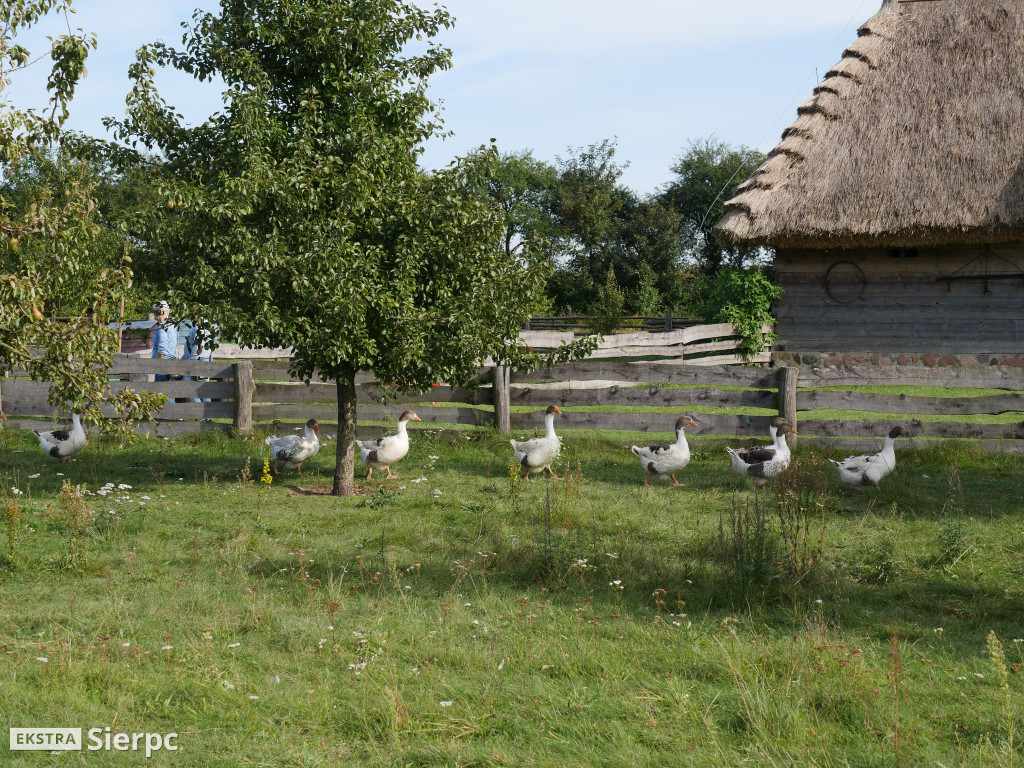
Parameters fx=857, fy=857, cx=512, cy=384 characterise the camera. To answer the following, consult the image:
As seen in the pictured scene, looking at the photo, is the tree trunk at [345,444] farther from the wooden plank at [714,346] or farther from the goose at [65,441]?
the wooden plank at [714,346]

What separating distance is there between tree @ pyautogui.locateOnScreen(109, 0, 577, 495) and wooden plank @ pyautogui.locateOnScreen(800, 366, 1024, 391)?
14.9 feet

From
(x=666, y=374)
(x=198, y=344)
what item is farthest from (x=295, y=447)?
(x=666, y=374)

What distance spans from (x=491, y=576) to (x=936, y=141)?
47.0 ft

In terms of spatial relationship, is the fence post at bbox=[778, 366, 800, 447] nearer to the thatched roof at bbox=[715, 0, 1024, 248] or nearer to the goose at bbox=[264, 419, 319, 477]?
the thatched roof at bbox=[715, 0, 1024, 248]

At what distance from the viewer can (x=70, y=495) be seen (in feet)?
22.0

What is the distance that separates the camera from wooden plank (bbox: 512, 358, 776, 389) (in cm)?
1123

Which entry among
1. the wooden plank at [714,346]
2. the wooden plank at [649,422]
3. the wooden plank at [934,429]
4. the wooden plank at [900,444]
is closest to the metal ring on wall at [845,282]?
the wooden plank at [714,346]

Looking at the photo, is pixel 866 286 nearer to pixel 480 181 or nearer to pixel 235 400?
pixel 480 181

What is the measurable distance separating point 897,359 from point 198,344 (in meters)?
13.3

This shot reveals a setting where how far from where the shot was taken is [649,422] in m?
11.3

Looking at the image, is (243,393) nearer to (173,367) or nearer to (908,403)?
(173,367)

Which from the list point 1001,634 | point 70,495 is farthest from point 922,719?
point 70,495

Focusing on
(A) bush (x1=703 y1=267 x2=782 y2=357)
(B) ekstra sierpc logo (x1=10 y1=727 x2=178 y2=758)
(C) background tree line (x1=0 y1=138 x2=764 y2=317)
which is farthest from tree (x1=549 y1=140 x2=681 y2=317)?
(B) ekstra sierpc logo (x1=10 y1=727 x2=178 y2=758)

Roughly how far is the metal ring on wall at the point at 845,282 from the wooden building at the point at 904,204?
0.07 ft
